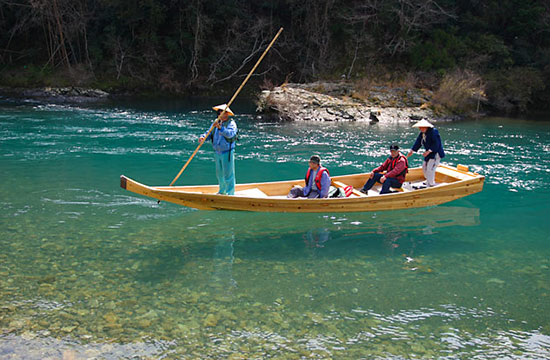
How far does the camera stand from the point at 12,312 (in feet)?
20.7

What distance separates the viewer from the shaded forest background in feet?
98.1

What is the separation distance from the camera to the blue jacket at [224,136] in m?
9.26

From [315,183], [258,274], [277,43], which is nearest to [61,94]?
[277,43]

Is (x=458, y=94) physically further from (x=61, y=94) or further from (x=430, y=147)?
(x=61, y=94)

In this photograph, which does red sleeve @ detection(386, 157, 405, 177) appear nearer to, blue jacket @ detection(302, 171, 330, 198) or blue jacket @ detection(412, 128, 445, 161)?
blue jacket @ detection(412, 128, 445, 161)

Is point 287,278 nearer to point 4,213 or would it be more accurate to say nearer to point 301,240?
point 301,240

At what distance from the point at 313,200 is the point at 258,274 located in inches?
90.9

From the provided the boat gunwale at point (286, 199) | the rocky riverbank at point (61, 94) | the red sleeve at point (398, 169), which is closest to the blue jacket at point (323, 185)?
the boat gunwale at point (286, 199)

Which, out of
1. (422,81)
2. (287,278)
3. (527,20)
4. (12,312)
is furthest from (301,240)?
(527,20)

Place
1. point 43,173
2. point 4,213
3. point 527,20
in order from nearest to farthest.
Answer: point 4,213
point 43,173
point 527,20

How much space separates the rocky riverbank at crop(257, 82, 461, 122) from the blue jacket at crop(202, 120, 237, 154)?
579 inches

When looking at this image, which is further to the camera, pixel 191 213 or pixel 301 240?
pixel 191 213

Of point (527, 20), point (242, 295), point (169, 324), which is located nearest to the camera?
point (169, 324)

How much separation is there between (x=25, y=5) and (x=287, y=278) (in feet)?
102
